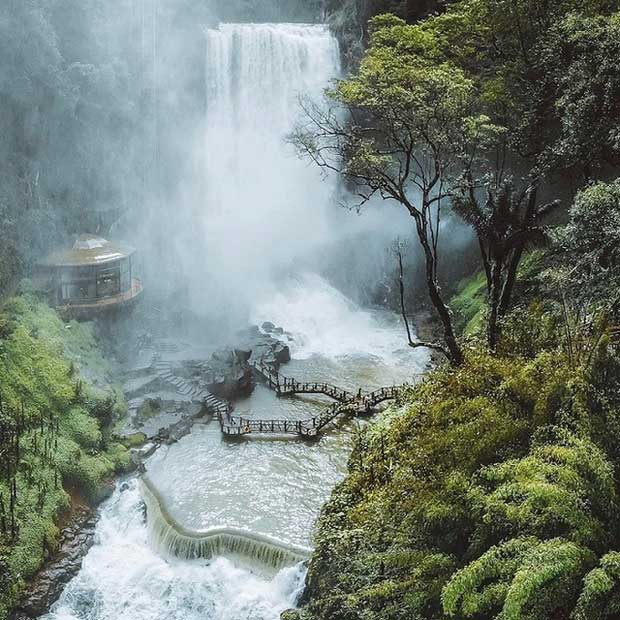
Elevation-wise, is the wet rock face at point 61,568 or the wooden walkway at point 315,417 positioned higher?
the wooden walkway at point 315,417

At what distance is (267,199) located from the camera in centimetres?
3709

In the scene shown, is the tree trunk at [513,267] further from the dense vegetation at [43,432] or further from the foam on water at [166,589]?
the dense vegetation at [43,432]

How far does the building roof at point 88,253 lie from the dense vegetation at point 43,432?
9.05 feet

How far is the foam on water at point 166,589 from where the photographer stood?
548 inches

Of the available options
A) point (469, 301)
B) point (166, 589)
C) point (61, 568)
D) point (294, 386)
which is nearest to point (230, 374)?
point (294, 386)

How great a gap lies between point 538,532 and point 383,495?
3801 mm

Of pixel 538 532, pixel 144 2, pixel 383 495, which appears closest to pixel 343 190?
pixel 144 2

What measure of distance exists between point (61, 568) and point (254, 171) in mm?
26184

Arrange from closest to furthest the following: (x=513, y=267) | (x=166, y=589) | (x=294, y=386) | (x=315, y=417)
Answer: (x=513, y=267) < (x=166, y=589) < (x=315, y=417) < (x=294, y=386)

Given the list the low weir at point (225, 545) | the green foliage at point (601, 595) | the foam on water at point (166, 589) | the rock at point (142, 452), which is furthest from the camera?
the rock at point (142, 452)

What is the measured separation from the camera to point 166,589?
577 inches

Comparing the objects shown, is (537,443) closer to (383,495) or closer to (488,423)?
(488,423)

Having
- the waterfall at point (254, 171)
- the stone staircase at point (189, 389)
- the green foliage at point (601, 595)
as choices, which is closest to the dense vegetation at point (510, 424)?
the green foliage at point (601, 595)

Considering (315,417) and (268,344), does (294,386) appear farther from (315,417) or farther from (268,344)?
(268,344)
